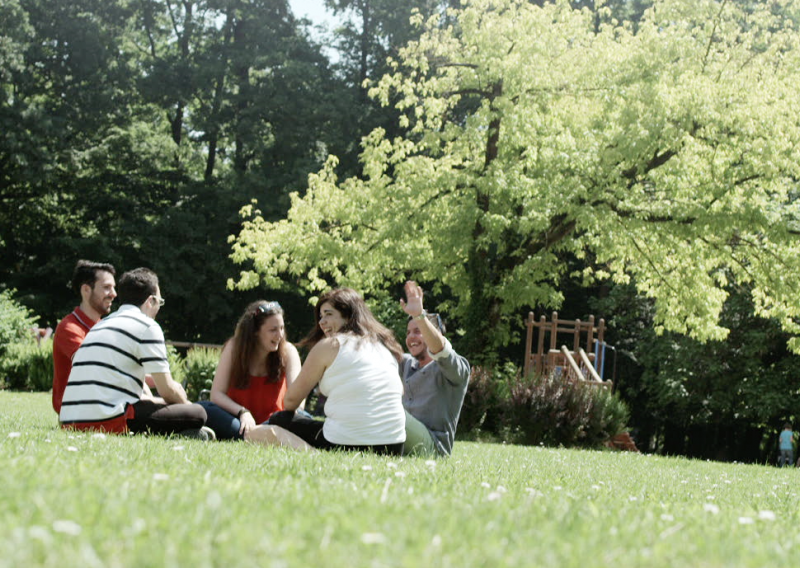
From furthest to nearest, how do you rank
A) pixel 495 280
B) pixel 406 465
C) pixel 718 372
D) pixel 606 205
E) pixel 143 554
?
pixel 718 372, pixel 495 280, pixel 606 205, pixel 406 465, pixel 143 554

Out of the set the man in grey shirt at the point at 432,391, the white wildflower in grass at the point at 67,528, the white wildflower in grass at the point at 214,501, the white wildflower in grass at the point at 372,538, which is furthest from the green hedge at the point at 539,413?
the white wildflower in grass at the point at 67,528

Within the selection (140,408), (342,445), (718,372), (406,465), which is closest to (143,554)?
(406,465)

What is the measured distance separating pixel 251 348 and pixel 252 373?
0.85 ft

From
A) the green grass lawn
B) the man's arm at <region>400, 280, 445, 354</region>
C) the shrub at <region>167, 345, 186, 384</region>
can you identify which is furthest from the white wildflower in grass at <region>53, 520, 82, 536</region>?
the shrub at <region>167, 345, 186, 384</region>

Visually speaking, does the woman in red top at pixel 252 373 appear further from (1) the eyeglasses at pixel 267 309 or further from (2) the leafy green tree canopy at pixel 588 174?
(2) the leafy green tree canopy at pixel 588 174

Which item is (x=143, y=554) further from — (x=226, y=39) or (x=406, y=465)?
(x=226, y=39)

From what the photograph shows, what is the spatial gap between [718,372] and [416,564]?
95.8 feet

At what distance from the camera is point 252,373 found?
7.32 metres

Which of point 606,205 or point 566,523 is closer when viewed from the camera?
point 566,523

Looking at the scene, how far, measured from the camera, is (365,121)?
3588cm

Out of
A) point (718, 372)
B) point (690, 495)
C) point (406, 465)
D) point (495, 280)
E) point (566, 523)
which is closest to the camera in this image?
point (566, 523)

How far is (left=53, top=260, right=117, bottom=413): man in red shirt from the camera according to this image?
7234mm

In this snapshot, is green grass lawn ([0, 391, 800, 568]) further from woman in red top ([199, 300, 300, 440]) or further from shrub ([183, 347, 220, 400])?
shrub ([183, 347, 220, 400])

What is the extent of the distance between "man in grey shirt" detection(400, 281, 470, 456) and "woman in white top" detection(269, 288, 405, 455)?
311mm
